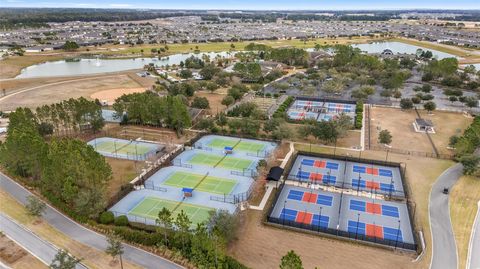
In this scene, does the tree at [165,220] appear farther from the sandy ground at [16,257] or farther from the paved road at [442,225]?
the paved road at [442,225]

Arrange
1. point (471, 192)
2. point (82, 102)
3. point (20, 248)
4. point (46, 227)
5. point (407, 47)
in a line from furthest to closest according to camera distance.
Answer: point (407, 47), point (82, 102), point (471, 192), point (46, 227), point (20, 248)

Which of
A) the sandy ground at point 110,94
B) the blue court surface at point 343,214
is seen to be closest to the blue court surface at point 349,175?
the blue court surface at point 343,214

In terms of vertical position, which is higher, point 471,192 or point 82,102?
point 82,102

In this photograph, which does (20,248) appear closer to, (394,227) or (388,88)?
(394,227)

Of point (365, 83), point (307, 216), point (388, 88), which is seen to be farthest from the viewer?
point (365, 83)

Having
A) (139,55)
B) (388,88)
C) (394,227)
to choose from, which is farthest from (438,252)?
(139,55)
